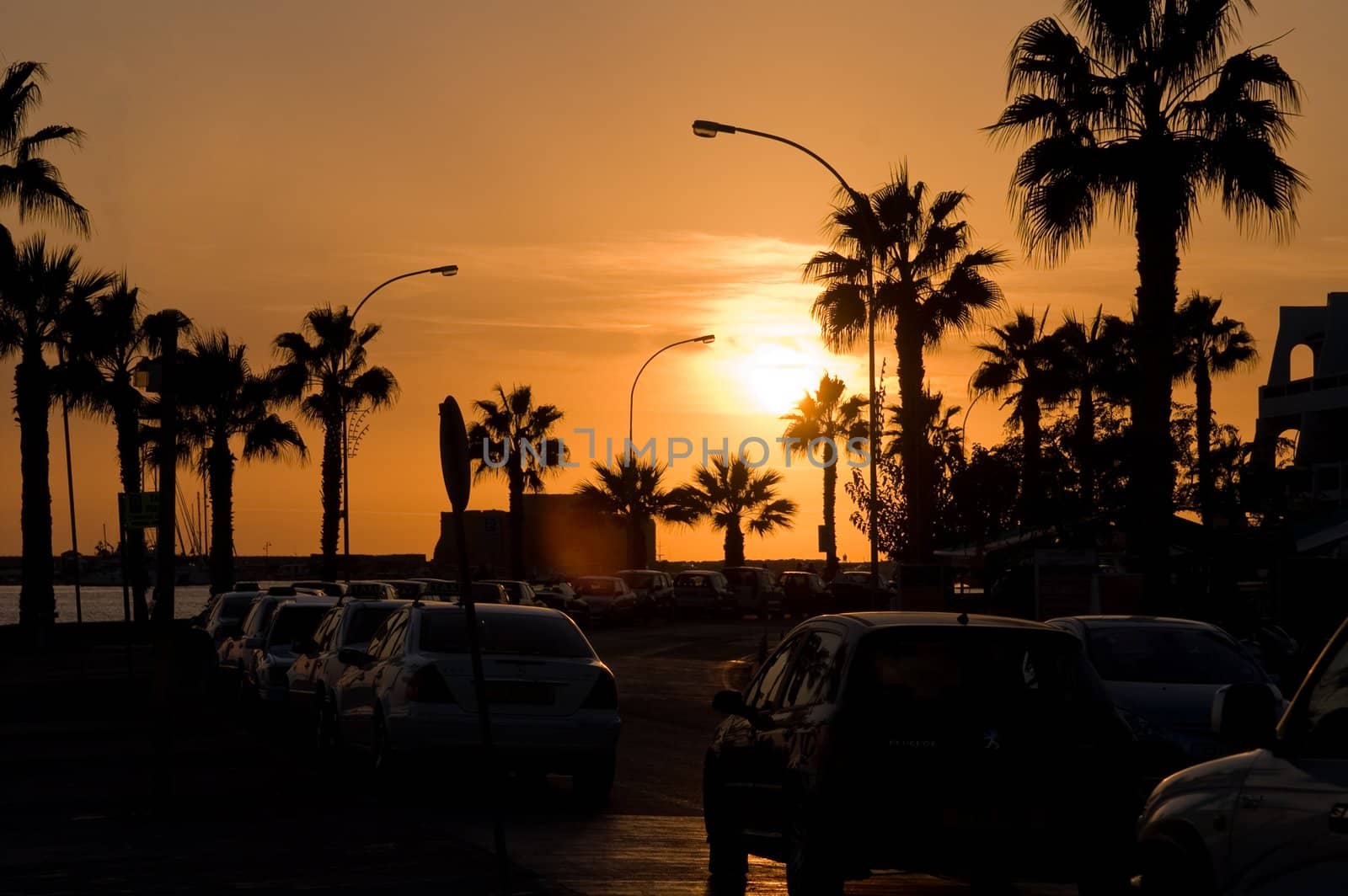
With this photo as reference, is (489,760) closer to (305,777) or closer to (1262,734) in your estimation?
(1262,734)

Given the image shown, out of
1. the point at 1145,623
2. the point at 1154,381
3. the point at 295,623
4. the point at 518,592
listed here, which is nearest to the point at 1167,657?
the point at 1145,623

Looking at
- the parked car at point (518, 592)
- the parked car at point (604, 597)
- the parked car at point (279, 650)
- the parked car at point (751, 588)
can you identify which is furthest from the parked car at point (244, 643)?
the parked car at point (751, 588)

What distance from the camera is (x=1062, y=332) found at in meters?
59.2

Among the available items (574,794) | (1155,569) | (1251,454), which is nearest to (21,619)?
(1155,569)

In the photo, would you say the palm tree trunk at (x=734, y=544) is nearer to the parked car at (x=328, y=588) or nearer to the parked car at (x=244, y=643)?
the parked car at (x=328, y=588)

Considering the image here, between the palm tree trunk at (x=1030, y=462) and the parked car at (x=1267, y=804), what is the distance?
36742mm

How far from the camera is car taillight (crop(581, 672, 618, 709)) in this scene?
15641 mm

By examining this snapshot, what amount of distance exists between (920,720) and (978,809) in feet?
1.69

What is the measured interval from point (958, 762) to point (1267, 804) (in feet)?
10.4

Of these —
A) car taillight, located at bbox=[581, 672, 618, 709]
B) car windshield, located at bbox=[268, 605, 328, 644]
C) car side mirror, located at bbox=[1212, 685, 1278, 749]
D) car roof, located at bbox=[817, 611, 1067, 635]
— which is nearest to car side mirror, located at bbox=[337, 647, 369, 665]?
car taillight, located at bbox=[581, 672, 618, 709]

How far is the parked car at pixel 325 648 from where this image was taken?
19.3 m

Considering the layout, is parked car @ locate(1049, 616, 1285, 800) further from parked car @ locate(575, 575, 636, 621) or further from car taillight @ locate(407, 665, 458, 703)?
parked car @ locate(575, 575, 636, 621)

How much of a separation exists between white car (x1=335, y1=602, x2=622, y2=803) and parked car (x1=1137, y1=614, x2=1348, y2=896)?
8.85 meters

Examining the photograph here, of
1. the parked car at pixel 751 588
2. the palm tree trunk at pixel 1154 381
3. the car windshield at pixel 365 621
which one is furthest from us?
the parked car at pixel 751 588
